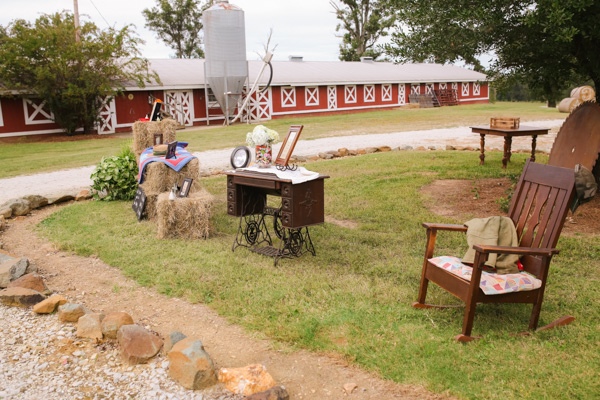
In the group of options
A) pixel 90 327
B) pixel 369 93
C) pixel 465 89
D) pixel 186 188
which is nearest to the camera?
pixel 90 327

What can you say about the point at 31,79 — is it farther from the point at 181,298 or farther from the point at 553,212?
the point at 553,212

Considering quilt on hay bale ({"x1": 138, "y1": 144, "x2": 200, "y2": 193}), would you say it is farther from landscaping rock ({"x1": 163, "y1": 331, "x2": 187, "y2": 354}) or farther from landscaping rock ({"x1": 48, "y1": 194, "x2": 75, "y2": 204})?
landscaping rock ({"x1": 163, "y1": 331, "x2": 187, "y2": 354})

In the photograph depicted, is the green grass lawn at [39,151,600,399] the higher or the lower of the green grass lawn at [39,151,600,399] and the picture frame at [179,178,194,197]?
the lower

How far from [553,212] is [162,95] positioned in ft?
78.2

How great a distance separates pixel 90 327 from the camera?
4.45 meters

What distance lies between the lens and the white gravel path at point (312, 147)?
11.2 meters

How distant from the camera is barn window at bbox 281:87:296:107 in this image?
1198 inches

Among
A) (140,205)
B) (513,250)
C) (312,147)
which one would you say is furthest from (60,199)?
(513,250)

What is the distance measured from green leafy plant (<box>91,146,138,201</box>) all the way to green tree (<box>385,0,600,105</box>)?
4905 mm

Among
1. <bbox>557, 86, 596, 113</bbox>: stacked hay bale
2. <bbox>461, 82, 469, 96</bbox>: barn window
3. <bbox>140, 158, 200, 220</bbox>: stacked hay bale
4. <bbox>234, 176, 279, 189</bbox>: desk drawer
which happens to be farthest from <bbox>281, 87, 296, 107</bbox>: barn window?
<bbox>234, 176, 279, 189</bbox>: desk drawer

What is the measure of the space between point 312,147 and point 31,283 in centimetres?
1161

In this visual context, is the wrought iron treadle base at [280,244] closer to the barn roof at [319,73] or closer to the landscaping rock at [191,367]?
the landscaping rock at [191,367]

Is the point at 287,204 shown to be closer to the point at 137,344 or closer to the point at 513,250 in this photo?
the point at 137,344

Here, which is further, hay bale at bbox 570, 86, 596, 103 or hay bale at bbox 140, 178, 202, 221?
hay bale at bbox 570, 86, 596, 103
